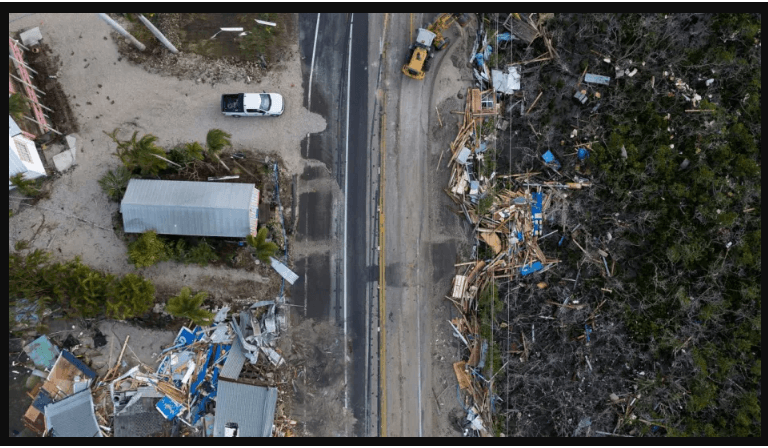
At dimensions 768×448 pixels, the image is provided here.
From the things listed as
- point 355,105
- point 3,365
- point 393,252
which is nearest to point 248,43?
point 355,105

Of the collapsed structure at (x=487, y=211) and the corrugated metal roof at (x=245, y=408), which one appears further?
the collapsed structure at (x=487, y=211)

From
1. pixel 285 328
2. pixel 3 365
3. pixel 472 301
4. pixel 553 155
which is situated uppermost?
pixel 553 155

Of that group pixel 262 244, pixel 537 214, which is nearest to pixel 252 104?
pixel 262 244

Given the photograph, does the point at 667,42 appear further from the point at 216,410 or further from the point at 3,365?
the point at 3,365

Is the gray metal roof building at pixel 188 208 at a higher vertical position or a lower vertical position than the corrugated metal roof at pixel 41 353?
higher

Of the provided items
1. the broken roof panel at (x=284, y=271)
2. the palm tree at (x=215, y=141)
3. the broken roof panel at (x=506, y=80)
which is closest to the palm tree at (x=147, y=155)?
the palm tree at (x=215, y=141)

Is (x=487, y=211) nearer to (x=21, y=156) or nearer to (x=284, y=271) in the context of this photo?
(x=284, y=271)

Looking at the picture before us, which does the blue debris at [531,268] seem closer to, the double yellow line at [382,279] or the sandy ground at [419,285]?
the sandy ground at [419,285]
